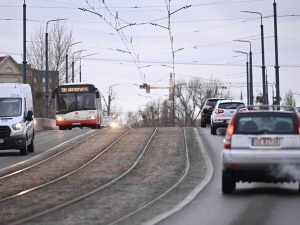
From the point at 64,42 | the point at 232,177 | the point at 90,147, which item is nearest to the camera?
the point at 232,177

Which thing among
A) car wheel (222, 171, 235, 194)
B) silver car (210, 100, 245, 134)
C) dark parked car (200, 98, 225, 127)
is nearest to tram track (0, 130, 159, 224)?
car wheel (222, 171, 235, 194)

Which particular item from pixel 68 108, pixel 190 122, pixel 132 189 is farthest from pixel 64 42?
pixel 132 189

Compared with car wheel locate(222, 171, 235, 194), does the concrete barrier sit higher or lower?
higher

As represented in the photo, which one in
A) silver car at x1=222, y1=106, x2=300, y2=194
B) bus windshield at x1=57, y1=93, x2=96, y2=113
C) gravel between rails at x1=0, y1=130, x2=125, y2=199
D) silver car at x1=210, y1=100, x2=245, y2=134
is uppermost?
bus windshield at x1=57, y1=93, x2=96, y2=113

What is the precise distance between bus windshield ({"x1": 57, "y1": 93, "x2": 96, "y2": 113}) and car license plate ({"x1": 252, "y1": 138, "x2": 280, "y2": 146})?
34.5 meters

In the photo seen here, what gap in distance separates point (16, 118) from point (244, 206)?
15.8 m

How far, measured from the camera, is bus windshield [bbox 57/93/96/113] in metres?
48.9

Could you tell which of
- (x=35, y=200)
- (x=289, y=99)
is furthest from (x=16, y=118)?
(x=289, y=99)

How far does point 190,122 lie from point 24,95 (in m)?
107

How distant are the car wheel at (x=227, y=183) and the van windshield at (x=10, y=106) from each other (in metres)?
14.3

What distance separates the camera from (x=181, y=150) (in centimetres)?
2822

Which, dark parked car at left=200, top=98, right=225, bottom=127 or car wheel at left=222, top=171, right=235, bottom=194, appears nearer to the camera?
car wheel at left=222, top=171, right=235, bottom=194

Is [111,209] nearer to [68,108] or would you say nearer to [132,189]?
[132,189]

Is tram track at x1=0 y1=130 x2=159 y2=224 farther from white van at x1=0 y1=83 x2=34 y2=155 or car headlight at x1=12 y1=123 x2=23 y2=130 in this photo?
car headlight at x1=12 y1=123 x2=23 y2=130
